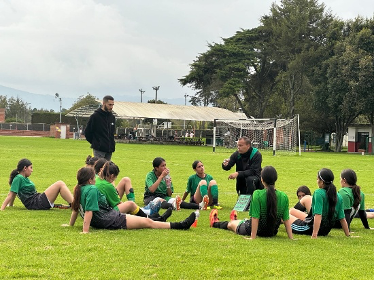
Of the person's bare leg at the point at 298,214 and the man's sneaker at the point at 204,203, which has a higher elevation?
the person's bare leg at the point at 298,214

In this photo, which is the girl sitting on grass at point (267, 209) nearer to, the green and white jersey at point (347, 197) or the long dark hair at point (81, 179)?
the green and white jersey at point (347, 197)

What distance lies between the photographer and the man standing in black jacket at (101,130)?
12.0m

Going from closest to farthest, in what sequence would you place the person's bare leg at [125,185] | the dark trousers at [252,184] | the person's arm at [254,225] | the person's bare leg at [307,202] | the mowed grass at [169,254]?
the mowed grass at [169,254], the person's arm at [254,225], the person's bare leg at [307,202], the person's bare leg at [125,185], the dark trousers at [252,184]

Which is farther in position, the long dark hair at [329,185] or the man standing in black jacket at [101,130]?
the man standing in black jacket at [101,130]

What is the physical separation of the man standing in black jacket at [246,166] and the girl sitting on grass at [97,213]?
2939 mm

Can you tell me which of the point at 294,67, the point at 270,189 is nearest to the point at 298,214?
the point at 270,189

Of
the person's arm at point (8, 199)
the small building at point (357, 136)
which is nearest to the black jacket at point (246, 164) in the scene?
the person's arm at point (8, 199)

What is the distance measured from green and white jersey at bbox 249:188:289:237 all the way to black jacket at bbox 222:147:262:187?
11.1 feet

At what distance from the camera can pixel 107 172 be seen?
8.85 m

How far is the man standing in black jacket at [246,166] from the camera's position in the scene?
443 inches

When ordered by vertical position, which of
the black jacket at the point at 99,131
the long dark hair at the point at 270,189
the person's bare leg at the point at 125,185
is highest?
the black jacket at the point at 99,131

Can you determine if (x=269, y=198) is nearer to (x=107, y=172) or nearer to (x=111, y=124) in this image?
(x=107, y=172)

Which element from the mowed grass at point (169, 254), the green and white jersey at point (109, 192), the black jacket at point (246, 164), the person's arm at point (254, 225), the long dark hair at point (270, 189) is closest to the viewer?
the mowed grass at point (169, 254)

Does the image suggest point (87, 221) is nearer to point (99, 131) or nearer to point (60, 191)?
point (60, 191)
